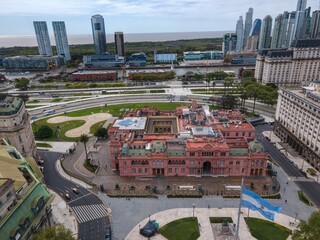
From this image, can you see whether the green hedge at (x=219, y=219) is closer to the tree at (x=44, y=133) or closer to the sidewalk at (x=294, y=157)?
the sidewalk at (x=294, y=157)

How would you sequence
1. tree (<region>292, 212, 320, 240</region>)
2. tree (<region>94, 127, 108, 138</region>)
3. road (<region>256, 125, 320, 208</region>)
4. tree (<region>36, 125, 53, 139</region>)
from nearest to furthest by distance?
tree (<region>292, 212, 320, 240</region>), road (<region>256, 125, 320, 208</region>), tree (<region>94, 127, 108, 138</region>), tree (<region>36, 125, 53, 139</region>)

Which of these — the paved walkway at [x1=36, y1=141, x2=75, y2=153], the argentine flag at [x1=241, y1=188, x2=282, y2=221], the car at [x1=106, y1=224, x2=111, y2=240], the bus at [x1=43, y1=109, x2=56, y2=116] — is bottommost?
the car at [x1=106, y1=224, x2=111, y2=240]

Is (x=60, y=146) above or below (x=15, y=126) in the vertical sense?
below

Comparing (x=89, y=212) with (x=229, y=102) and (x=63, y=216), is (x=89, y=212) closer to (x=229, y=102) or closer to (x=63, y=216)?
(x=63, y=216)

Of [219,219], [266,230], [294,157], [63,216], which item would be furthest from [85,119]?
[266,230]

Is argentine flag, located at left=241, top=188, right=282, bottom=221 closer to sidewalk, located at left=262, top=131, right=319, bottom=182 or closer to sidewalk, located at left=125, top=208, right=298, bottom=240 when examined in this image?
sidewalk, located at left=125, top=208, right=298, bottom=240

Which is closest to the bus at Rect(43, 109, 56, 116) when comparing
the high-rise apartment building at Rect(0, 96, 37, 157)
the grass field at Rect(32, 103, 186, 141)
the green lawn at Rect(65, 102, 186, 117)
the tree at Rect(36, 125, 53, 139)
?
the grass field at Rect(32, 103, 186, 141)
